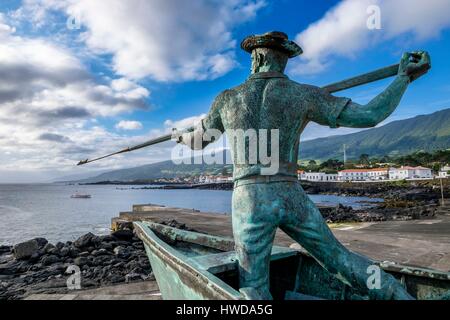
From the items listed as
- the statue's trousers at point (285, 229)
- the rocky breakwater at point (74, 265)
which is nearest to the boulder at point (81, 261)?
the rocky breakwater at point (74, 265)

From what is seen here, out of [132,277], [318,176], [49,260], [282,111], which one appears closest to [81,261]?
[49,260]

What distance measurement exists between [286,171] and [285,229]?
0.46 metres

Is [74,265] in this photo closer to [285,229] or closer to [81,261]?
[81,261]

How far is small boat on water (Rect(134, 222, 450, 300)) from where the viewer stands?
2570 mm

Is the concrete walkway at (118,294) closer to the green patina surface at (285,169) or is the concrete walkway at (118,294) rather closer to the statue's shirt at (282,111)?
the green patina surface at (285,169)

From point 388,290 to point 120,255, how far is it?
8838 millimetres

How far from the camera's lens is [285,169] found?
2.66m

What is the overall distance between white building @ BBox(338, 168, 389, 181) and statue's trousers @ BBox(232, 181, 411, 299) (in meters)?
112

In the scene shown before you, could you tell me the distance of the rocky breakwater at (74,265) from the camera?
7.58 m

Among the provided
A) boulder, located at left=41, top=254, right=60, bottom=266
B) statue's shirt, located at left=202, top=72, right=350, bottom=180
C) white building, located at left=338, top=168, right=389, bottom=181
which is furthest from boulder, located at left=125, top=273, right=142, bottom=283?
white building, located at left=338, top=168, right=389, bottom=181

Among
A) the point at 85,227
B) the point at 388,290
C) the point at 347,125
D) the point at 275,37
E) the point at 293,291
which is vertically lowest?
the point at 85,227

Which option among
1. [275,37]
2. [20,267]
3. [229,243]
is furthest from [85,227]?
[275,37]
